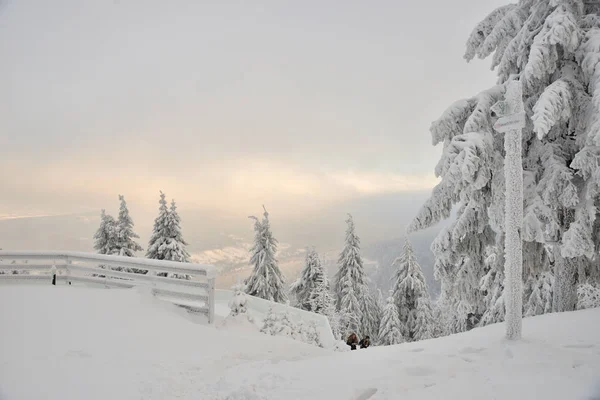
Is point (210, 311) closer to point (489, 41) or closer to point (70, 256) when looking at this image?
point (70, 256)

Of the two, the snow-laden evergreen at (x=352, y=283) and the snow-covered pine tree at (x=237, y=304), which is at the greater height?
the snow-covered pine tree at (x=237, y=304)

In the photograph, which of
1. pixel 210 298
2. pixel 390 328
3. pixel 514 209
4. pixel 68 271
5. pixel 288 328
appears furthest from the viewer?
pixel 390 328

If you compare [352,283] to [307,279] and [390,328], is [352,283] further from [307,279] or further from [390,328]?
[390,328]

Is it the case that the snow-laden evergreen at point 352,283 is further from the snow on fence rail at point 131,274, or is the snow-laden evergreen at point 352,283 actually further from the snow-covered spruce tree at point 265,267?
the snow on fence rail at point 131,274

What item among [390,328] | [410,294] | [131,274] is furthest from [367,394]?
[410,294]

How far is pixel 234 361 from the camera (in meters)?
6.30

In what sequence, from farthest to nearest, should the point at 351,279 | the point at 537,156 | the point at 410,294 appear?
the point at 351,279
the point at 410,294
the point at 537,156

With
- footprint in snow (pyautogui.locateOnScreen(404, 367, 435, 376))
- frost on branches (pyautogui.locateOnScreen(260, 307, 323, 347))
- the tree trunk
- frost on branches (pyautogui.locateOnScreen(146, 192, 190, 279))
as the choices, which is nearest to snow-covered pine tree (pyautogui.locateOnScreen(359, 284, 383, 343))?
frost on branches (pyautogui.locateOnScreen(146, 192, 190, 279))

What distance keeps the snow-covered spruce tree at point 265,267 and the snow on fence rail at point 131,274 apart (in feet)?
56.5

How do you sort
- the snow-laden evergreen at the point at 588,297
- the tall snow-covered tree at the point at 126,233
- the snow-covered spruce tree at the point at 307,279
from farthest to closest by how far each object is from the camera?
the snow-covered spruce tree at the point at 307,279 → the tall snow-covered tree at the point at 126,233 → the snow-laden evergreen at the point at 588,297

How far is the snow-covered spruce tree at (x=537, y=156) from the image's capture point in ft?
25.0

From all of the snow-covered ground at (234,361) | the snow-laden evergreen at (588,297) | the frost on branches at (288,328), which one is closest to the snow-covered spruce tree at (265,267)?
the frost on branches at (288,328)

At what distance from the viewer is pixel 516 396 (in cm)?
410

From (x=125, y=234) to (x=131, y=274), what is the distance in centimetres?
1940
